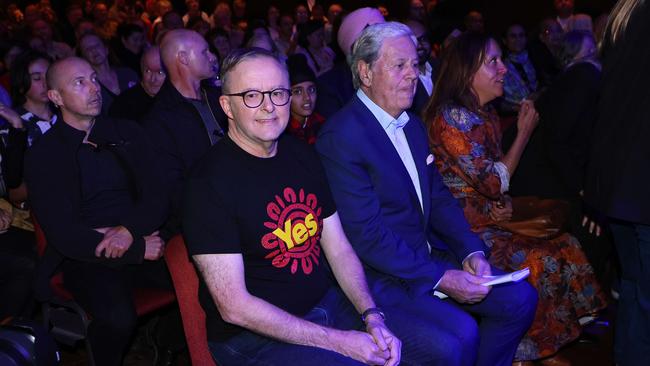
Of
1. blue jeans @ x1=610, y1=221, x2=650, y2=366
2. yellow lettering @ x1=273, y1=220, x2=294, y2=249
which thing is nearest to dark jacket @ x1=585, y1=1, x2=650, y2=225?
blue jeans @ x1=610, y1=221, x2=650, y2=366

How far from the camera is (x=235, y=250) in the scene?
2.01m

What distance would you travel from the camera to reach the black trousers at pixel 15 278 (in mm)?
3289

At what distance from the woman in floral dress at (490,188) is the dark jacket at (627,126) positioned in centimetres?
60

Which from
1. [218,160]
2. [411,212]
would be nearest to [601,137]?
[411,212]

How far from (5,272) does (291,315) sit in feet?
6.32

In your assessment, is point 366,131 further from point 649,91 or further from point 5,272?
point 5,272

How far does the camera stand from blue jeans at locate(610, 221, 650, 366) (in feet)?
8.46

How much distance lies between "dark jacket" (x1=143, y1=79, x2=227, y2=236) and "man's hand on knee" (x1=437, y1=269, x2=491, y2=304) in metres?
1.39

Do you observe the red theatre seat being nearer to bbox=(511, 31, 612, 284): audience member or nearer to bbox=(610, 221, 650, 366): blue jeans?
bbox=(610, 221, 650, 366): blue jeans

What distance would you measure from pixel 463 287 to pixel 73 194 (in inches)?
67.2

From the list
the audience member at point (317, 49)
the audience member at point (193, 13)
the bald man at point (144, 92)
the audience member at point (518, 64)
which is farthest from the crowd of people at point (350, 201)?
the audience member at point (193, 13)

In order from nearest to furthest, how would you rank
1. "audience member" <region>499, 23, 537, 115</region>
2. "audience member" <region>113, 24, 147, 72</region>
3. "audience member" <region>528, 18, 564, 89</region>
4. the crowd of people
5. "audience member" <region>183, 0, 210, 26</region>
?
the crowd of people, "audience member" <region>499, 23, 537, 115</region>, "audience member" <region>113, 24, 147, 72</region>, "audience member" <region>528, 18, 564, 89</region>, "audience member" <region>183, 0, 210, 26</region>

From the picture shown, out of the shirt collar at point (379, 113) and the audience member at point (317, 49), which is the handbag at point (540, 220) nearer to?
the shirt collar at point (379, 113)

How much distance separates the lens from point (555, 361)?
10.6 ft
